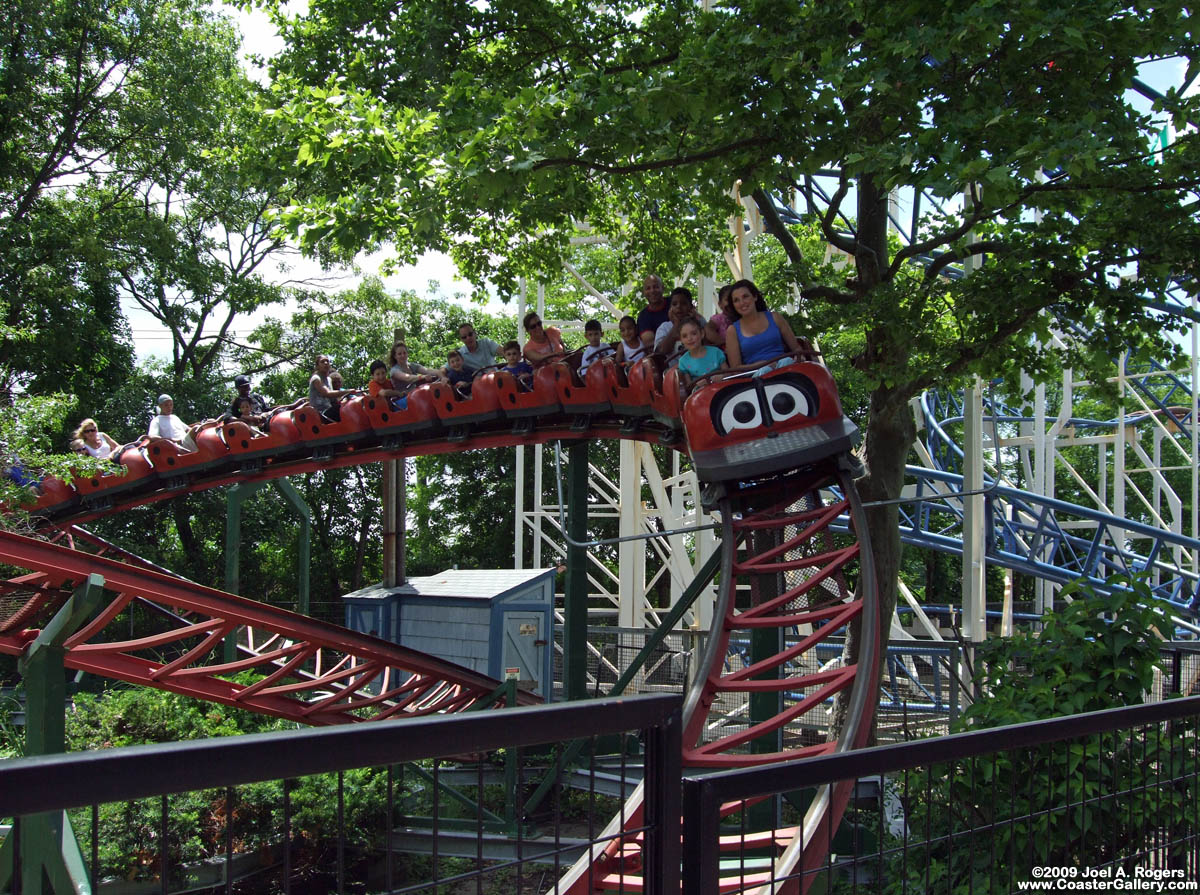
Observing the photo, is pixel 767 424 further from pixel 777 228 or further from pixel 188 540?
pixel 188 540

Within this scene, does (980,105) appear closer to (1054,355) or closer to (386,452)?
(1054,355)

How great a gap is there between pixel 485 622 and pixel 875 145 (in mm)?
6966

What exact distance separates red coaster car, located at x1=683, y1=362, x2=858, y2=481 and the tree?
4.01 ft

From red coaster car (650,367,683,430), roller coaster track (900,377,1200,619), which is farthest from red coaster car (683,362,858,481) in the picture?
roller coaster track (900,377,1200,619)

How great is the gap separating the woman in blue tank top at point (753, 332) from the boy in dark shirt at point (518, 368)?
125 inches

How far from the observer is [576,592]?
9430 millimetres

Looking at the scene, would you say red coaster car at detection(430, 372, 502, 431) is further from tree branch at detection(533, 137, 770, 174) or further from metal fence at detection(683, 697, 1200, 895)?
metal fence at detection(683, 697, 1200, 895)

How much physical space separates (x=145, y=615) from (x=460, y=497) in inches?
376

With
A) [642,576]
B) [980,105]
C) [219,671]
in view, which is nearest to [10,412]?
[219,671]

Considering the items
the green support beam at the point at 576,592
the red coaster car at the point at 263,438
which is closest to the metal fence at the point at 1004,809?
the green support beam at the point at 576,592

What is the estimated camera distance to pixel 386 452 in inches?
452

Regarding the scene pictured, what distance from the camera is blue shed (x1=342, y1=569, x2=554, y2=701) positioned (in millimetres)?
11781

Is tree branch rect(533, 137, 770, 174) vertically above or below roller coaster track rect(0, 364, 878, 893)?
above

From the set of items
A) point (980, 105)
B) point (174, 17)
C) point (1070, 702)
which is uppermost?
point (174, 17)
